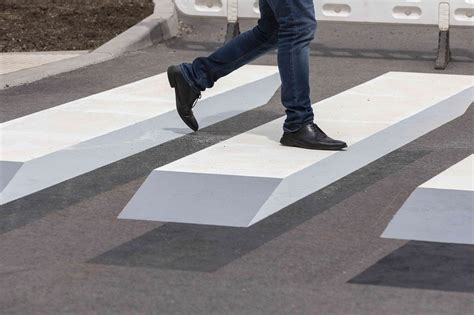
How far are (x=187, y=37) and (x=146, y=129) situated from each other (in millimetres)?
4400

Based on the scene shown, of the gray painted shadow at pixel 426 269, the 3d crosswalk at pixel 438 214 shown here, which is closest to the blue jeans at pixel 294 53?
the 3d crosswalk at pixel 438 214

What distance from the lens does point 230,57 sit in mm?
8016

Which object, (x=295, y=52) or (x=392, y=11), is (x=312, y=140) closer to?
(x=295, y=52)

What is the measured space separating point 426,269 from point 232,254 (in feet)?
2.72

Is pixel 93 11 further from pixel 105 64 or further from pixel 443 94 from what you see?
pixel 443 94

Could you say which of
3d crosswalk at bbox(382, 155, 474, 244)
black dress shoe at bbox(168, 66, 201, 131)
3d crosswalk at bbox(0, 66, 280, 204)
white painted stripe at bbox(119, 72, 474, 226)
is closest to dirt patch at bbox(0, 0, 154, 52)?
3d crosswalk at bbox(0, 66, 280, 204)

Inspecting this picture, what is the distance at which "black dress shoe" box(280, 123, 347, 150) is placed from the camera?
7438 millimetres

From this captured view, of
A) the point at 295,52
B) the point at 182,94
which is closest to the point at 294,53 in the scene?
the point at 295,52

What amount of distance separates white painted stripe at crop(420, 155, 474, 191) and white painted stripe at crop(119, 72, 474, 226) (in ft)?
1.71

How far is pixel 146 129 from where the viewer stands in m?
8.31

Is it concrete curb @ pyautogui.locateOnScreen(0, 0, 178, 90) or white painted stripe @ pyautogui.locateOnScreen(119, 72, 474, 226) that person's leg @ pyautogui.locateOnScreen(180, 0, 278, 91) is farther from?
concrete curb @ pyautogui.locateOnScreen(0, 0, 178, 90)

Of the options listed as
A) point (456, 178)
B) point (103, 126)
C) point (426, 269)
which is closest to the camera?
point (426, 269)

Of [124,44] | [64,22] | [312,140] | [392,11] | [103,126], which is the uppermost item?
[312,140]

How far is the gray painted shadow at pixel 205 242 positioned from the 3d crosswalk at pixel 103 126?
1.01m
